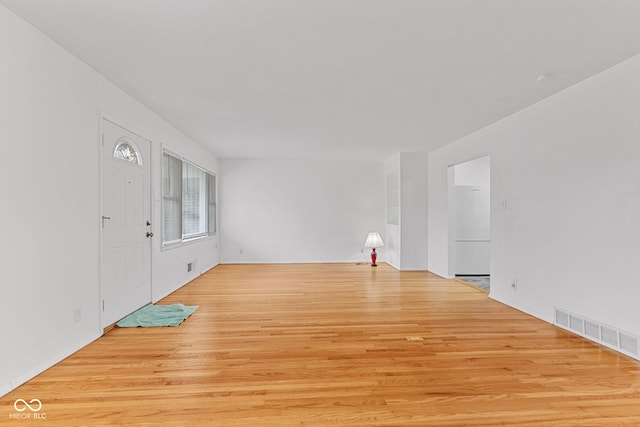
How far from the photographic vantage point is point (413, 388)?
217 cm

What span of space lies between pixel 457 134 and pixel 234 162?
4.98m

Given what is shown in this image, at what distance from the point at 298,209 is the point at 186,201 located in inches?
111

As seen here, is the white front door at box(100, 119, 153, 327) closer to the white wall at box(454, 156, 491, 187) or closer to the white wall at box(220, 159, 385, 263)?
the white wall at box(220, 159, 385, 263)

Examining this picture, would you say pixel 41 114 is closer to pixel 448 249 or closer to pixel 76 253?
pixel 76 253

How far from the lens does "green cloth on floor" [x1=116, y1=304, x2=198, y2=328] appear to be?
3421 millimetres

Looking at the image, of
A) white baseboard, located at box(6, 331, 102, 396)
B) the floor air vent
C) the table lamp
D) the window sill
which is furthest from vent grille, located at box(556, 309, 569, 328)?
the window sill

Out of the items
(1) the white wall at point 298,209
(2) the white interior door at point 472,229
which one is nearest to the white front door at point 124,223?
(1) the white wall at point 298,209

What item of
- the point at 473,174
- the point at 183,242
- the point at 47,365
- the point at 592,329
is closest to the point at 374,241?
the point at 473,174

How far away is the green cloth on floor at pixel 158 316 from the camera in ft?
11.2

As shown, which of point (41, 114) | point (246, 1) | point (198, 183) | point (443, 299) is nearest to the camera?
point (246, 1)

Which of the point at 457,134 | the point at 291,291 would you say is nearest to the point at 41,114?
the point at 291,291

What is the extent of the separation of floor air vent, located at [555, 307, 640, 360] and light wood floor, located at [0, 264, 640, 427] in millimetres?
111

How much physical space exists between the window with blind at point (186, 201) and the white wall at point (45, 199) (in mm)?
1711

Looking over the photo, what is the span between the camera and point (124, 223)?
3.55 meters
